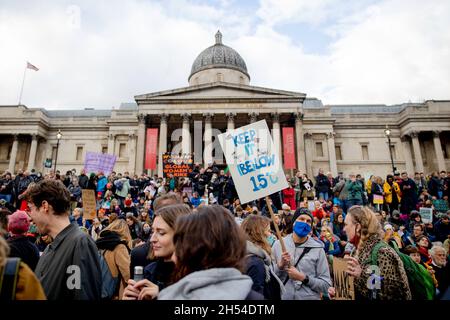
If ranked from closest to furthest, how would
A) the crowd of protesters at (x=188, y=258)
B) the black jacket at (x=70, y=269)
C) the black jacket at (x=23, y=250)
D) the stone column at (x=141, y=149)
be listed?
the crowd of protesters at (x=188, y=258) < the black jacket at (x=70, y=269) < the black jacket at (x=23, y=250) < the stone column at (x=141, y=149)

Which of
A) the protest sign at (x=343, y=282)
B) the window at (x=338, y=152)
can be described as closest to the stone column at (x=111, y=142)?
the window at (x=338, y=152)

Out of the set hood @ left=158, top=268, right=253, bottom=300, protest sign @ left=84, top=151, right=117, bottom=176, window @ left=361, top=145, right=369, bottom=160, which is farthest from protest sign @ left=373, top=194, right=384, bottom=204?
window @ left=361, top=145, right=369, bottom=160

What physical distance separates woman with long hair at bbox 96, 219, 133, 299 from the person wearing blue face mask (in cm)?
184

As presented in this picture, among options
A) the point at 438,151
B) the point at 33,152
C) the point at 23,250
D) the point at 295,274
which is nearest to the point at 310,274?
the point at 295,274

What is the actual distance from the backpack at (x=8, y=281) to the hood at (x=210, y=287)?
76 cm

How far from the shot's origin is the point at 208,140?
29.4 meters

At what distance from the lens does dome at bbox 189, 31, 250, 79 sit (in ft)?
133

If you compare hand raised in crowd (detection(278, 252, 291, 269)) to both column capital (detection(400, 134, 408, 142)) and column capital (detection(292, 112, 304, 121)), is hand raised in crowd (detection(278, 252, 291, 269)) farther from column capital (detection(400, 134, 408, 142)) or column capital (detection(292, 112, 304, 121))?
column capital (detection(400, 134, 408, 142))

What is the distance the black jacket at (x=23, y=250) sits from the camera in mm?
3420

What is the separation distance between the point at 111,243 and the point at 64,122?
1565 inches

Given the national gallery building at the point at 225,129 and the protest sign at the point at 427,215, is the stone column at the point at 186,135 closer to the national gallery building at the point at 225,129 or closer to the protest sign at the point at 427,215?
the national gallery building at the point at 225,129
